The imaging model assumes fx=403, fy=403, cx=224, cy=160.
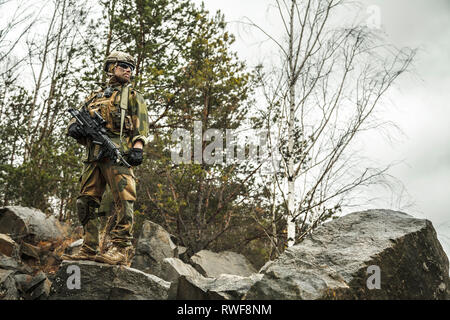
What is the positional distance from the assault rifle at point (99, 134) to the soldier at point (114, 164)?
0.06 metres

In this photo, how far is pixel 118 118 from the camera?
4.47m

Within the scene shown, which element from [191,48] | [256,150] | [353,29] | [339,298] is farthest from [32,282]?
[256,150]

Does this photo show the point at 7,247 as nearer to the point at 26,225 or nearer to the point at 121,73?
the point at 26,225

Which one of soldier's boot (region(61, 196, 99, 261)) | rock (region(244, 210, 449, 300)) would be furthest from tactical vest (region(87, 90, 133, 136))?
rock (region(244, 210, 449, 300))

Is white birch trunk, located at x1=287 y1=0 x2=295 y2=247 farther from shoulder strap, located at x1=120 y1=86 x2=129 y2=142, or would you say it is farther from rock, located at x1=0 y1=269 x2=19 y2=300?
rock, located at x1=0 y1=269 x2=19 y2=300

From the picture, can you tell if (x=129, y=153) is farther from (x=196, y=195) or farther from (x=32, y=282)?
(x=196, y=195)

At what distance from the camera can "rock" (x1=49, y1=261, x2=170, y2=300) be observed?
4090 millimetres

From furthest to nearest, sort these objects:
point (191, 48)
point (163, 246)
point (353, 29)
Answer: point (191, 48), point (163, 246), point (353, 29)

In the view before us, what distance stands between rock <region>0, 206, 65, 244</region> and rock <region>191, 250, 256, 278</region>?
3221 millimetres

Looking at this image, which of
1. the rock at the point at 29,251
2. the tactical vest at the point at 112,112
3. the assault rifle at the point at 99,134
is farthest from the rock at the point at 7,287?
the rock at the point at 29,251

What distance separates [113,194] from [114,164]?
327 millimetres

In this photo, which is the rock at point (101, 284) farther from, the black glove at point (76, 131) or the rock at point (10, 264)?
the rock at point (10, 264)
